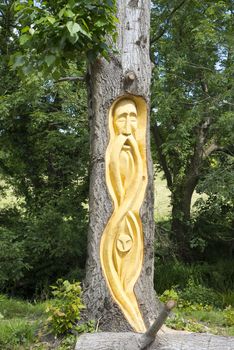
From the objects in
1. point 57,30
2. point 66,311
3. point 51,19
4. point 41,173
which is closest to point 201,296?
point 41,173

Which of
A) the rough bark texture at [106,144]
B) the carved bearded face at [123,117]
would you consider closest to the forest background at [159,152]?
the rough bark texture at [106,144]

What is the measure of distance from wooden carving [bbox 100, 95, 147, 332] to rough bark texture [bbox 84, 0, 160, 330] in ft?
0.17

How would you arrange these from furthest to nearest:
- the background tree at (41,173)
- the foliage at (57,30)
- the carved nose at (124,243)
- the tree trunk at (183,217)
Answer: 1. the tree trunk at (183,217)
2. the background tree at (41,173)
3. the carved nose at (124,243)
4. the foliage at (57,30)

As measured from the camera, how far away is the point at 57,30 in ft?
11.2

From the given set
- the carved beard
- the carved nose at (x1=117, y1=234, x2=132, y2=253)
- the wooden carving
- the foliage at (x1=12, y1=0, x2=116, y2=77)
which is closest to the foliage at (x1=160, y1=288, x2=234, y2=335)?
the wooden carving

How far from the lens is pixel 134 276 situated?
157 inches

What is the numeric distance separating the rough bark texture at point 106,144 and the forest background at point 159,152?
1.87 m

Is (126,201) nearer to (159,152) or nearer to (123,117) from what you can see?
(123,117)

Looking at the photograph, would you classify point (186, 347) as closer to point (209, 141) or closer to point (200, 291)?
point (200, 291)

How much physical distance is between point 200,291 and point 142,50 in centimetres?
400

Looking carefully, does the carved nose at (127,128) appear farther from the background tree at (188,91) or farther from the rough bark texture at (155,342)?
the background tree at (188,91)

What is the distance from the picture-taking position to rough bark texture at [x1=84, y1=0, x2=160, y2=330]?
386cm

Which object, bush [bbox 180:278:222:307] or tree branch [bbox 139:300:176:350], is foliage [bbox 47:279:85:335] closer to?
tree branch [bbox 139:300:176:350]

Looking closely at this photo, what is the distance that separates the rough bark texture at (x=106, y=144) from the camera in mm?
3859
